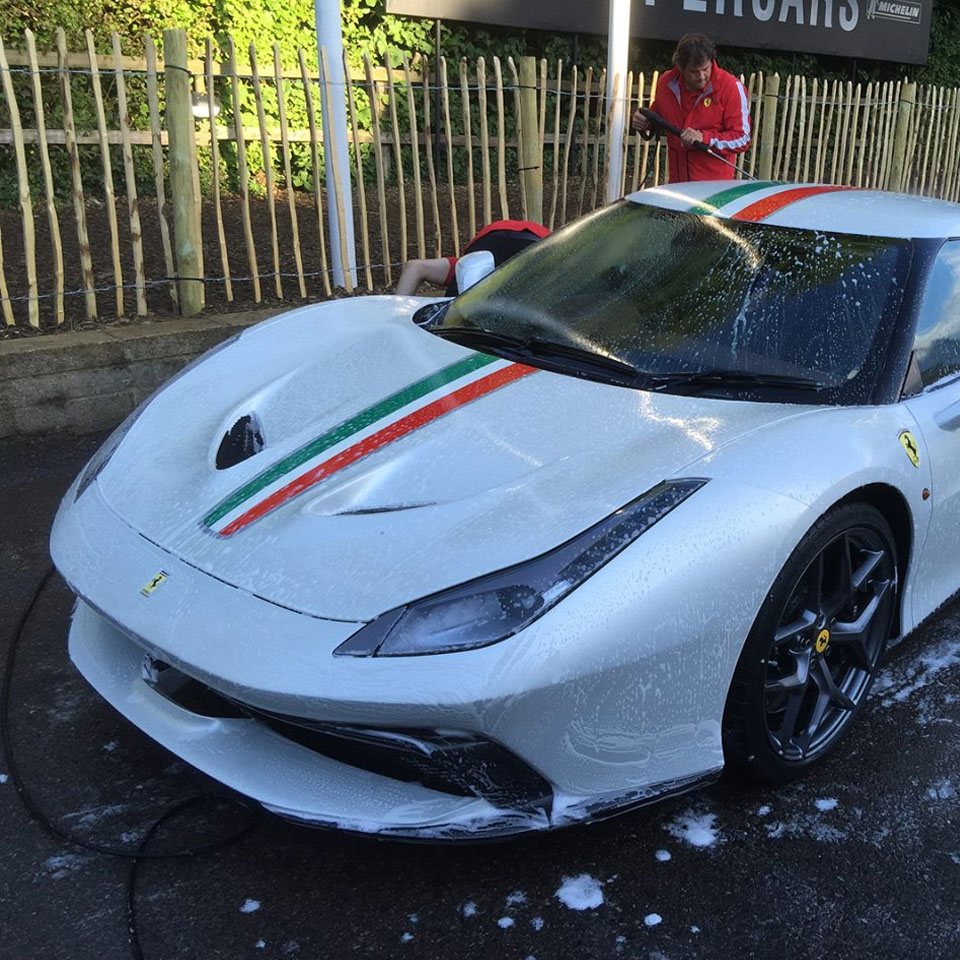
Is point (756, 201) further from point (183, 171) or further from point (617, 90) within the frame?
point (617, 90)

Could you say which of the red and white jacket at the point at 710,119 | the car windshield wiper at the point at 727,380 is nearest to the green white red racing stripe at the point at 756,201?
the car windshield wiper at the point at 727,380

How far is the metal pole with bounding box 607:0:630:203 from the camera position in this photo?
705 centimetres

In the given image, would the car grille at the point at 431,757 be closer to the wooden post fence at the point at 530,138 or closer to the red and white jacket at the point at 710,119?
the red and white jacket at the point at 710,119

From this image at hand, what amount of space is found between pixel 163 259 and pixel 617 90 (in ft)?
11.0

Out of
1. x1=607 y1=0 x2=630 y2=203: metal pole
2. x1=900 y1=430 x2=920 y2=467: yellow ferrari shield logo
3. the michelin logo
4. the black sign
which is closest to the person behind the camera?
x1=900 y1=430 x2=920 y2=467: yellow ferrari shield logo

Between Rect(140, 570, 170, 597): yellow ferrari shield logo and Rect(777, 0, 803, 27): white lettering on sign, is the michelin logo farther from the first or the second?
Rect(140, 570, 170, 597): yellow ferrari shield logo

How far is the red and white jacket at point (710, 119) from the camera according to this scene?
5715 millimetres

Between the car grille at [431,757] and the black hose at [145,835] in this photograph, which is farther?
the black hose at [145,835]

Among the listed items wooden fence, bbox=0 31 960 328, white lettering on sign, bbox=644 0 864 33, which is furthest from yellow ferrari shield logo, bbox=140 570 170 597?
white lettering on sign, bbox=644 0 864 33

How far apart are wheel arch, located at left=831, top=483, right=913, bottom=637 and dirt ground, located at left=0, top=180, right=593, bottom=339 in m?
4.07

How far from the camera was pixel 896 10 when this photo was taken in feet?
44.6

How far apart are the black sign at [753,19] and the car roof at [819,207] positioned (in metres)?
6.83

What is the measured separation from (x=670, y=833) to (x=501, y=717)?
717mm

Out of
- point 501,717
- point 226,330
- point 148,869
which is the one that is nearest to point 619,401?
point 501,717
